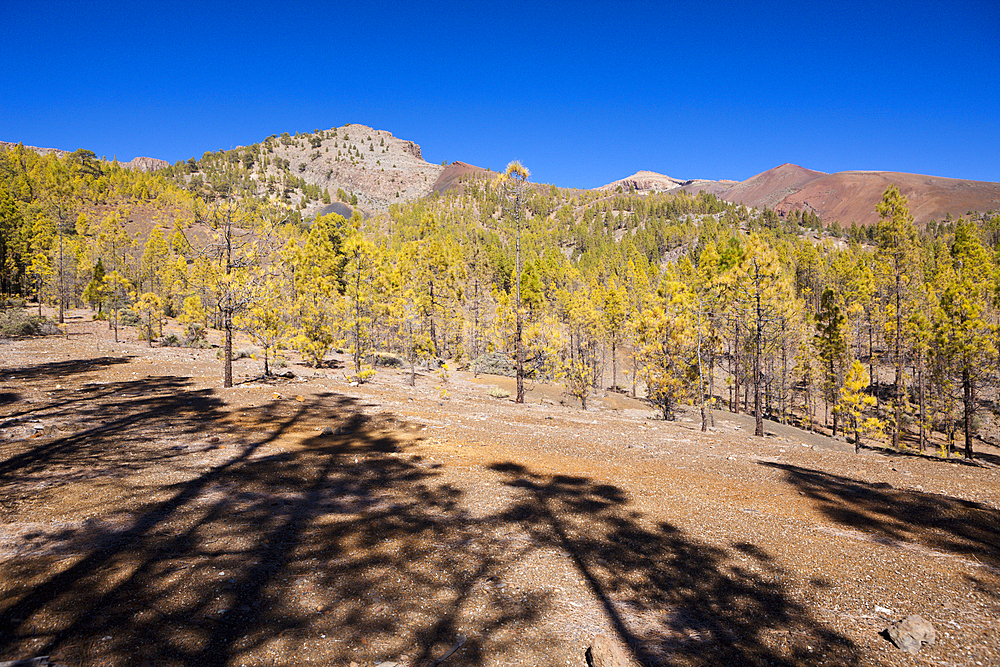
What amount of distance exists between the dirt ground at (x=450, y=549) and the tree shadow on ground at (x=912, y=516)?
0.19 ft

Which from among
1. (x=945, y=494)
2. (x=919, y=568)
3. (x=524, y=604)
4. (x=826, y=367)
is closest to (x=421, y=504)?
(x=524, y=604)

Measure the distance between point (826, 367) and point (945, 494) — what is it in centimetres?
2673

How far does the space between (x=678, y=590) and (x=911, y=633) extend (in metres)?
2.17

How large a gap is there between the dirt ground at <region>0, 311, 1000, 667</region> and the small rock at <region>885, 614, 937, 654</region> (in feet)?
0.31

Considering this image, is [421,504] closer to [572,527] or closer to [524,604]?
[572,527]

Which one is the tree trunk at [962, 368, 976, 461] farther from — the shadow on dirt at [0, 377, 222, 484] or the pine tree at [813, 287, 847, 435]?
the shadow on dirt at [0, 377, 222, 484]

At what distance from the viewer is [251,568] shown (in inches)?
204

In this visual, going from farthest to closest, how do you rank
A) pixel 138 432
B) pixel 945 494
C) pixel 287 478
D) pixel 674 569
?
pixel 138 432 < pixel 945 494 < pixel 287 478 < pixel 674 569

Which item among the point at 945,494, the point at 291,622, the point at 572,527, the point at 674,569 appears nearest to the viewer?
the point at 291,622

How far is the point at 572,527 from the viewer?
23.1 feet

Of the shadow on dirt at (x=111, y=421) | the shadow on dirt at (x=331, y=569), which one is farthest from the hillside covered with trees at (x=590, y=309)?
the shadow on dirt at (x=331, y=569)

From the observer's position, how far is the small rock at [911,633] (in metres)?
4.23

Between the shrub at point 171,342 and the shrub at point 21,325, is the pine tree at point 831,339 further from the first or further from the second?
the shrub at point 21,325

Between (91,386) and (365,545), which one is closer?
(365,545)
